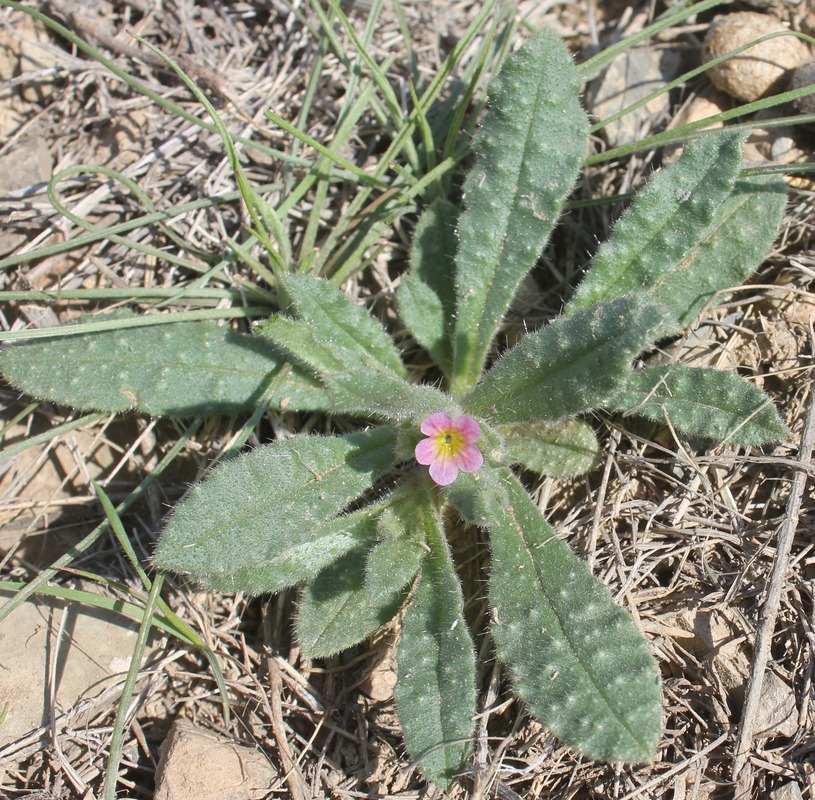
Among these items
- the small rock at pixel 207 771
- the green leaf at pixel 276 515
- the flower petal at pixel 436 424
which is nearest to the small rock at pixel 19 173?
the green leaf at pixel 276 515

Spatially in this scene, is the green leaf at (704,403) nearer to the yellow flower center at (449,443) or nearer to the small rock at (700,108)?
the yellow flower center at (449,443)

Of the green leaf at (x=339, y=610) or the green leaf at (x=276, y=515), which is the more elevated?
the green leaf at (x=276, y=515)

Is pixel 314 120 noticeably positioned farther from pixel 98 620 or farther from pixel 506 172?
pixel 98 620

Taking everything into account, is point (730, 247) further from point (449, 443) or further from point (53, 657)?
point (53, 657)

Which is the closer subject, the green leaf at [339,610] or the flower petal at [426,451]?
the flower petal at [426,451]

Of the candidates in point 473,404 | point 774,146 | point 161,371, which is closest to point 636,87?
point 774,146

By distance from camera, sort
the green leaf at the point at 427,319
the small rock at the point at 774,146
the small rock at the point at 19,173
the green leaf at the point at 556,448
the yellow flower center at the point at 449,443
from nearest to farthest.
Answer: the yellow flower center at the point at 449,443 → the green leaf at the point at 556,448 → the green leaf at the point at 427,319 → the small rock at the point at 774,146 → the small rock at the point at 19,173

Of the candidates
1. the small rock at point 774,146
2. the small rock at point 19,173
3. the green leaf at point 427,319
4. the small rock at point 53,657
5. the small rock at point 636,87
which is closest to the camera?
the small rock at point 53,657
